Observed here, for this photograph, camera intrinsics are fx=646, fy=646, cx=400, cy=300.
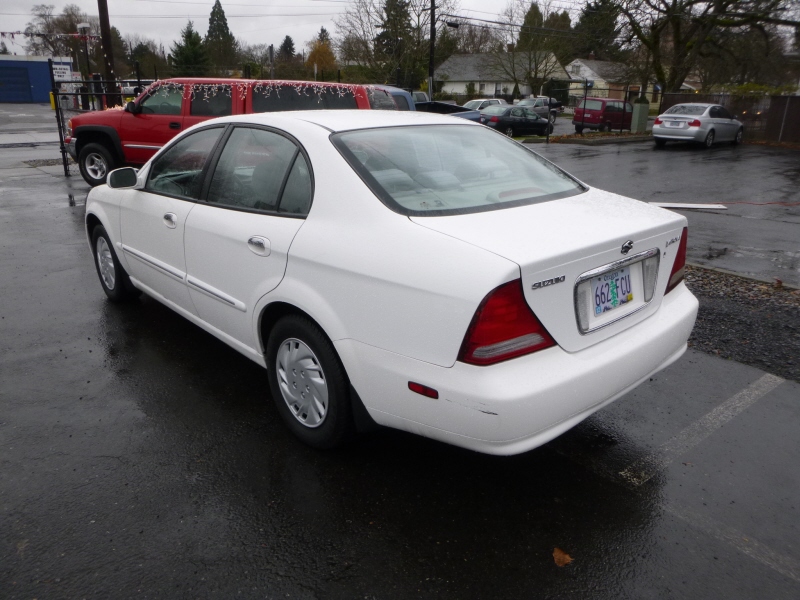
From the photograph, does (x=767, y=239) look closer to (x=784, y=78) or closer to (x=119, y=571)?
(x=119, y=571)

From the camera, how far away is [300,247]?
303cm

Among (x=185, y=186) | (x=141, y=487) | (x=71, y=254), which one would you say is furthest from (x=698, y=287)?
(x=71, y=254)

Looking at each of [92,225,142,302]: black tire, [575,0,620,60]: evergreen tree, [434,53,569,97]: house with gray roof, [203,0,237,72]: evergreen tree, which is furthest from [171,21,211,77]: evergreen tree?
[92,225,142,302]: black tire

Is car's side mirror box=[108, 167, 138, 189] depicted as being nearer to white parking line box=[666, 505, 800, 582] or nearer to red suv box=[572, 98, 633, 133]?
Result: white parking line box=[666, 505, 800, 582]

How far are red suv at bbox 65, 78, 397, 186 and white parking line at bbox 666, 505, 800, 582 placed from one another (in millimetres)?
8444

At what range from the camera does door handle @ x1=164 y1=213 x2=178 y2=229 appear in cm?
401

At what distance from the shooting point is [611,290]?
283 cm

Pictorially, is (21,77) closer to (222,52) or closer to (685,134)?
(222,52)

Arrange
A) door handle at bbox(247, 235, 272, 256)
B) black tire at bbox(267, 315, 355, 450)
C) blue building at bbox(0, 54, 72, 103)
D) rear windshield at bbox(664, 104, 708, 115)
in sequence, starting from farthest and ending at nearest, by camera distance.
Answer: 1. blue building at bbox(0, 54, 72, 103)
2. rear windshield at bbox(664, 104, 708, 115)
3. door handle at bbox(247, 235, 272, 256)
4. black tire at bbox(267, 315, 355, 450)

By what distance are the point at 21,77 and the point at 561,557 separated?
6085cm

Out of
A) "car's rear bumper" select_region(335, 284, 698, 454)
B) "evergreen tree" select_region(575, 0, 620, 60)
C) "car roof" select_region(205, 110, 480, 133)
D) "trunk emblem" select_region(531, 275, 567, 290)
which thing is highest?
"evergreen tree" select_region(575, 0, 620, 60)

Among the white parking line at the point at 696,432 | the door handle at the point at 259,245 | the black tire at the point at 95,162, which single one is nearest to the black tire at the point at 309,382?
the door handle at the point at 259,245

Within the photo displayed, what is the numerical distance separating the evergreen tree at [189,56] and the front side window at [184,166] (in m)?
55.8

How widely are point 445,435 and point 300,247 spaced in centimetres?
111
